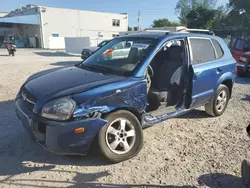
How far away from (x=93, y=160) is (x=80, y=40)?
24.4 metres

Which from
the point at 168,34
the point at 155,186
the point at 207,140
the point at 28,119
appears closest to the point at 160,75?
the point at 168,34

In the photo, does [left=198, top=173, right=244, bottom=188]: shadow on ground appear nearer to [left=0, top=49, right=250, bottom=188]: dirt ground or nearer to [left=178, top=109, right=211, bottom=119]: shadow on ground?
[left=0, top=49, right=250, bottom=188]: dirt ground

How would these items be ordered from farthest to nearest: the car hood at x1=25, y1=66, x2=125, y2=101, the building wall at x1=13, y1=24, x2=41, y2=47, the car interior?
the building wall at x1=13, y1=24, x2=41, y2=47, the car interior, the car hood at x1=25, y1=66, x2=125, y2=101

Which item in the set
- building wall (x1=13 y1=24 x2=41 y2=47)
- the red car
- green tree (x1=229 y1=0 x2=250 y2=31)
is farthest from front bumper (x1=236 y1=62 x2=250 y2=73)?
building wall (x1=13 y1=24 x2=41 y2=47)

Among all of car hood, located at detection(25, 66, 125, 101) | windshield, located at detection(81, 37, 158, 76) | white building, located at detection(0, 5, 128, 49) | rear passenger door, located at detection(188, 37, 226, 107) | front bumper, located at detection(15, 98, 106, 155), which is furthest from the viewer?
white building, located at detection(0, 5, 128, 49)

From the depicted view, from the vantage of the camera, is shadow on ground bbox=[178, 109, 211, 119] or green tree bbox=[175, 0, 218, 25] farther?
green tree bbox=[175, 0, 218, 25]

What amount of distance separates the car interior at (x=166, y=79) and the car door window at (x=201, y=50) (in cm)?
22

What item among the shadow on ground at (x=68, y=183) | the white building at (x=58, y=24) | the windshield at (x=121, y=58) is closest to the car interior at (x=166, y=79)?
the windshield at (x=121, y=58)

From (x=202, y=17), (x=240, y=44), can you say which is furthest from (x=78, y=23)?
(x=240, y=44)

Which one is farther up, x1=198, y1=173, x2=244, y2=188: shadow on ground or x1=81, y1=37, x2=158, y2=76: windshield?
x1=81, y1=37, x2=158, y2=76: windshield

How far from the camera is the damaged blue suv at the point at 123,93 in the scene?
283 centimetres

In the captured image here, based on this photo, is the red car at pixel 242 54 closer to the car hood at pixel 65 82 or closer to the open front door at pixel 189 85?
the open front door at pixel 189 85

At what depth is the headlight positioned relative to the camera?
2.78m

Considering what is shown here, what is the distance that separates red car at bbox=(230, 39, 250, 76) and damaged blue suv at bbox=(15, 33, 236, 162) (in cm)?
512
